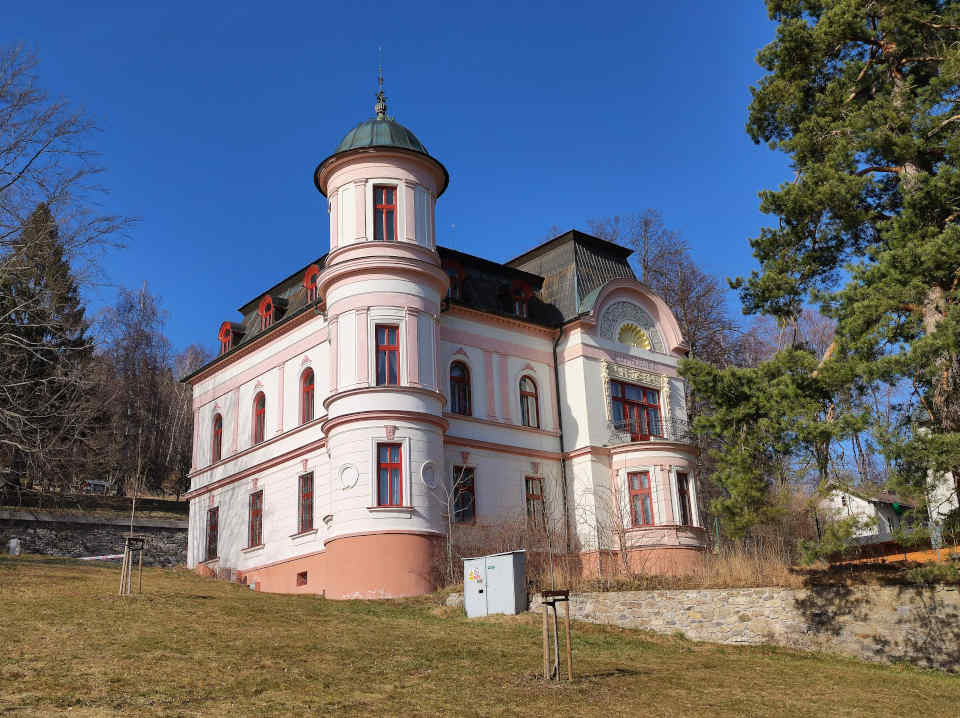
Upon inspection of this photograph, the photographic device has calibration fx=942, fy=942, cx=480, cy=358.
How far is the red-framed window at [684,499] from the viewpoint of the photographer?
30.4 metres

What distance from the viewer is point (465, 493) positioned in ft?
95.4

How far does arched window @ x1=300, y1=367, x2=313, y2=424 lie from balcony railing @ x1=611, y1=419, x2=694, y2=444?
401 inches

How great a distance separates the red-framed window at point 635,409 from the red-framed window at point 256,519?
12.5 m

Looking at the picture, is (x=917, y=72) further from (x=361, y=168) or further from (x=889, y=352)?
(x=361, y=168)

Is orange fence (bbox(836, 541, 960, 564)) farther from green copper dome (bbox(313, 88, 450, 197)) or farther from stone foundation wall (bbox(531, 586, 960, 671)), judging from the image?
green copper dome (bbox(313, 88, 450, 197))

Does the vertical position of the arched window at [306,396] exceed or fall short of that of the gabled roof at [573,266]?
it falls short

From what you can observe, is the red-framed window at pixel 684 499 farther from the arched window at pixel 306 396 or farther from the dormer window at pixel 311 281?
the dormer window at pixel 311 281

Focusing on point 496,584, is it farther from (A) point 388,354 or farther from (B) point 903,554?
(B) point 903,554

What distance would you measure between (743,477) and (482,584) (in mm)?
7394

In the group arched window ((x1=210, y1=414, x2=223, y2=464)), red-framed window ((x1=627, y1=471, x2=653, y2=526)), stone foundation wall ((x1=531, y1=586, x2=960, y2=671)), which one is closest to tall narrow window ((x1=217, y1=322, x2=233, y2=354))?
arched window ((x1=210, y1=414, x2=223, y2=464))

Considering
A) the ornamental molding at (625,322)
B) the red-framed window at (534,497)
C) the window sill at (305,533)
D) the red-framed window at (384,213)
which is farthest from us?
the ornamental molding at (625,322)

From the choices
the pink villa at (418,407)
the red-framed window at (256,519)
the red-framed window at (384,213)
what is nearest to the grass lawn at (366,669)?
the pink villa at (418,407)

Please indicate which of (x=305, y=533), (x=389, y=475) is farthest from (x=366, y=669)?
(x=305, y=533)

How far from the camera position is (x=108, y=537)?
122ft
